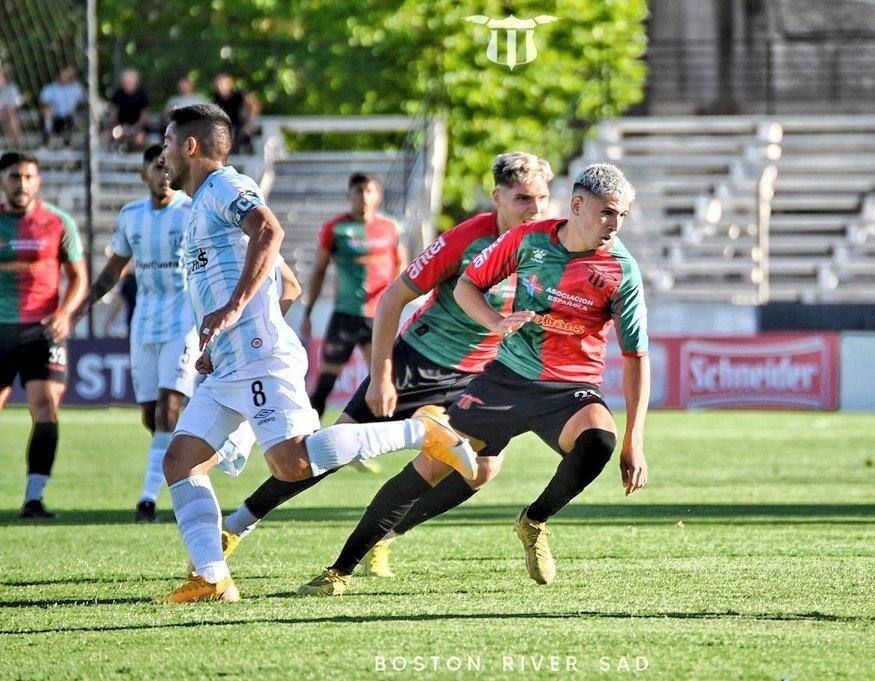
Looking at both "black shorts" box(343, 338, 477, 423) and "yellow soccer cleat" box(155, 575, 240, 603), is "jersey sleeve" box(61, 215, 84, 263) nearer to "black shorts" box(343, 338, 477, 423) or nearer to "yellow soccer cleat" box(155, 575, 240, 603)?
"black shorts" box(343, 338, 477, 423)

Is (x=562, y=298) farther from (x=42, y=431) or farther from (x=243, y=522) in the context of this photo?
(x=42, y=431)

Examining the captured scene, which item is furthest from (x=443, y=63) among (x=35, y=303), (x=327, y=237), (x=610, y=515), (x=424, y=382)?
(x=424, y=382)

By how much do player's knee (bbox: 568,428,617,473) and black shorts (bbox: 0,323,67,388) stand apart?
15.3 feet

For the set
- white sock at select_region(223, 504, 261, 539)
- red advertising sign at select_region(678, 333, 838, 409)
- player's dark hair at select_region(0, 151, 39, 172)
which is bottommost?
red advertising sign at select_region(678, 333, 838, 409)

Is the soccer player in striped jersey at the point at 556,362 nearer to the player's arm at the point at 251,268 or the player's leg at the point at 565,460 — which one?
the player's leg at the point at 565,460

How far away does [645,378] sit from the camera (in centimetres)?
737

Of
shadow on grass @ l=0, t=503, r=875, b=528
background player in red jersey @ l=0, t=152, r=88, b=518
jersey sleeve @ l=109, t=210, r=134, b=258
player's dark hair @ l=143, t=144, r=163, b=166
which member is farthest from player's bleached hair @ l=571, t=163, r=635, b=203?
background player in red jersey @ l=0, t=152, r=88, b=518

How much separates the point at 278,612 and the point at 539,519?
1299 mm

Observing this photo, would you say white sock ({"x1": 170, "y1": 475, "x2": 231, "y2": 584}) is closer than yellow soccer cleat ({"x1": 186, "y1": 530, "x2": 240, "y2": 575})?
Yes

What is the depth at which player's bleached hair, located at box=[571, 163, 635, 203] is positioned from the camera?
7.25 meters

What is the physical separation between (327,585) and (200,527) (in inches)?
25.0

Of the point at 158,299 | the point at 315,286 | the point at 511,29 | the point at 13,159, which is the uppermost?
the point at 511,29

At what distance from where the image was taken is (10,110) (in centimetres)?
2811

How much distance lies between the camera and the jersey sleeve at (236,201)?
22.6 feet
